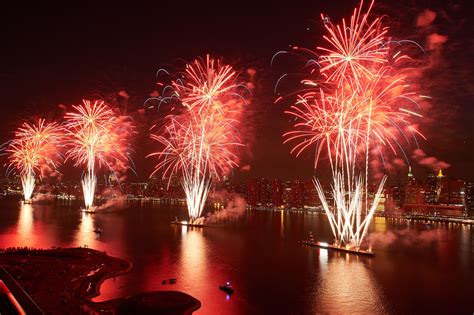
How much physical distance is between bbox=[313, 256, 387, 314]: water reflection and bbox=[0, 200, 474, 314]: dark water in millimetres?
44

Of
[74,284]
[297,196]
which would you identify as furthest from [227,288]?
[297,196]

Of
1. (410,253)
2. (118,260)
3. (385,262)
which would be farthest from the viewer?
(410,253)

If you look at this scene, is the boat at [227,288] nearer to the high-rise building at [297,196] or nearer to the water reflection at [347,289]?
the water reflection at [347,289]

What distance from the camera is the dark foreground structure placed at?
14406 millimetres

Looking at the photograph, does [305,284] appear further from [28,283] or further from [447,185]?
[447,185]

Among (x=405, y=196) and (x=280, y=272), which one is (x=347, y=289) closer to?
(x=280, y=272)

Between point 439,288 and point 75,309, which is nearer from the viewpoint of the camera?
point 75,309

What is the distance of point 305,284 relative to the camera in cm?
2075

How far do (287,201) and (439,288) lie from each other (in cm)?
10492

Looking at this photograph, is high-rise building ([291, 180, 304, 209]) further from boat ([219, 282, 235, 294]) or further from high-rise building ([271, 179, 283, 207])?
boat ([219, 282, 235, 294])

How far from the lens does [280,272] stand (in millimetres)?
23656

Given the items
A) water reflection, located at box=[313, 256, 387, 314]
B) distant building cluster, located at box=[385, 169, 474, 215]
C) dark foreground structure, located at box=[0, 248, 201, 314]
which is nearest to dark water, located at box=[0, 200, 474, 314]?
water reflection, located at box=[313, 256, 387, 314]

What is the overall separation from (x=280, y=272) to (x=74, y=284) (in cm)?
1140

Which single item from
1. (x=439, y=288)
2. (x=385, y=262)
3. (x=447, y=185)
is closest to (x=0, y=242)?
(x=385, y=262)
